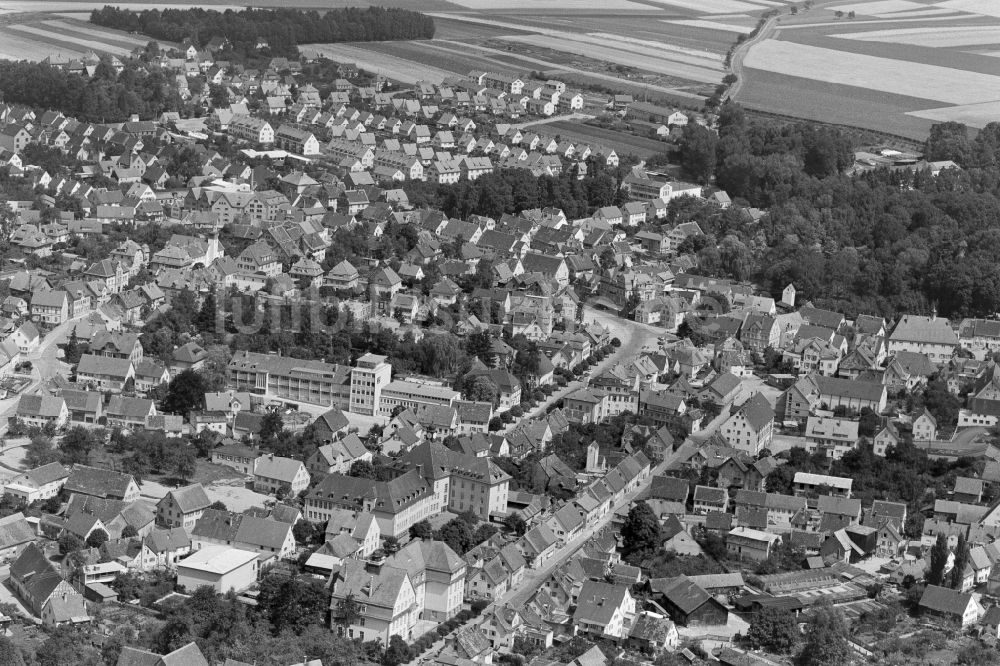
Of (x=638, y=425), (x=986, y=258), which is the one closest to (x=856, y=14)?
(x=986, y=258)

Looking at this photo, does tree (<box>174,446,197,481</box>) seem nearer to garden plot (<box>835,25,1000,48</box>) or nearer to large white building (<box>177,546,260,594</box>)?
large white building (<box>177,546,260,594</box>)

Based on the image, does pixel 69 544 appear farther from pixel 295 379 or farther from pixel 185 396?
pixel 295 379

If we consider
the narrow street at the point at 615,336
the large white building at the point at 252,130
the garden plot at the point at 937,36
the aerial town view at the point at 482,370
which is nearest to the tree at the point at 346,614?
the aerial town view at the point at 482,370

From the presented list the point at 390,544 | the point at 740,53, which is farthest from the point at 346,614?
the point at 740,53

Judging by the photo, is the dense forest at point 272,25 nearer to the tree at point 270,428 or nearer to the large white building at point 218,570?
the tree at point 270,428

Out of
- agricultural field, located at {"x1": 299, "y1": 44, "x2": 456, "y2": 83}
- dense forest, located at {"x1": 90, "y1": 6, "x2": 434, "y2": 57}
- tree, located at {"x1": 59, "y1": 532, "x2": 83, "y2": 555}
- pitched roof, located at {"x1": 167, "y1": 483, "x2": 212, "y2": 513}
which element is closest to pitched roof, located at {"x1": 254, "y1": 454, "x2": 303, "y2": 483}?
pitched roof, located at {"x1": 167, "y1": 483, "x2": 212, "y2": 513}

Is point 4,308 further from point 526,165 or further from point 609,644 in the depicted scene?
point 526,165
